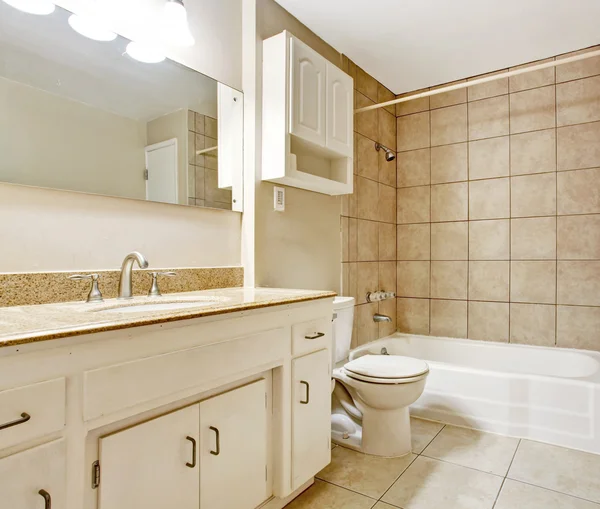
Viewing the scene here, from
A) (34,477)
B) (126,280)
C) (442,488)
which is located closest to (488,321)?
(442,488)

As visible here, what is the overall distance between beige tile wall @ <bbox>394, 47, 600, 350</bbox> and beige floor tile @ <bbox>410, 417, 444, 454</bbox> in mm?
907

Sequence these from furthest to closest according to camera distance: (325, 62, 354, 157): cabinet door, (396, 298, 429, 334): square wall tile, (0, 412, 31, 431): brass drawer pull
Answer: (396, 298, 429, 334): square wall tile < (325, 62, 354, 157): cabinet door < (0, 412, 31, 431): brass drawer pull

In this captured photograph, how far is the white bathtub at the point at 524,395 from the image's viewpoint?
203cm

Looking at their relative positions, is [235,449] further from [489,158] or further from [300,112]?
[489,158]

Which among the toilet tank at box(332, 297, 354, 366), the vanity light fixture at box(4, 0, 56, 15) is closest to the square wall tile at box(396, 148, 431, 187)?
the toilet tank at box(332, 297, 354, 366)

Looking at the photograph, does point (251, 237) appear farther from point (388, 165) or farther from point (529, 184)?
point (529, 184)

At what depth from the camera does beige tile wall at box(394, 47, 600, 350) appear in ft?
8.63

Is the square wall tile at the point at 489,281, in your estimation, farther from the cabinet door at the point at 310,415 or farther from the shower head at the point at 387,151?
the cabinet door at the point at 310,415

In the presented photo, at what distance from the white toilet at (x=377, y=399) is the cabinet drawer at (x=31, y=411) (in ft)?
4.52

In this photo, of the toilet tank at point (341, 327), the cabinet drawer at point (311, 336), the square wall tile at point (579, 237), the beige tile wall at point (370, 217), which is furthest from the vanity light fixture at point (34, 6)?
the square wall tile at point (579, 237)

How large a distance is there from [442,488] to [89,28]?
2.22 m

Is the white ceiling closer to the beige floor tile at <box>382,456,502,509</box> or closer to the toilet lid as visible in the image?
the toilet lid

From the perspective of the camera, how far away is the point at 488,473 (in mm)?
1787

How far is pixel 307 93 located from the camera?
6.64 feet
